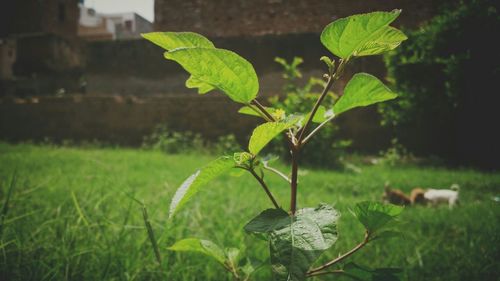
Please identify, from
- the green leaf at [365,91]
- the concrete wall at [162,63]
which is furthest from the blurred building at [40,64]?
the green leaf at [365,91]

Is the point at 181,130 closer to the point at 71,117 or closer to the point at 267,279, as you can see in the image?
the point at 71,117

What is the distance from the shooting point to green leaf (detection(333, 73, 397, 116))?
0.42m

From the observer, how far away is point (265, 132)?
40 centimetres

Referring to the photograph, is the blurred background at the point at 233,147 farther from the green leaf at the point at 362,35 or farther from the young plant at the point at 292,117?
the green leaf at the point at 362,35

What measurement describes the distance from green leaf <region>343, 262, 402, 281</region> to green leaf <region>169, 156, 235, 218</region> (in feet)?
0.83

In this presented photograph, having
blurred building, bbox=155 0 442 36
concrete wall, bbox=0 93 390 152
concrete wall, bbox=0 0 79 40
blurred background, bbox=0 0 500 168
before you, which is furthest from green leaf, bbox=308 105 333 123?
concrete wall, bbox=0 0 79 40

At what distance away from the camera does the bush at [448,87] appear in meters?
3.37

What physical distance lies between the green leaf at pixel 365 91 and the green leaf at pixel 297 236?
0.48 ft

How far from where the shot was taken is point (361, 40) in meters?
0.39

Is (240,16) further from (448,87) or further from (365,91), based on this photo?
(365,91)

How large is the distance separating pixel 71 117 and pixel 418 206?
23.2 feet

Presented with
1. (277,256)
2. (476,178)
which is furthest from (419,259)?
(476,178)

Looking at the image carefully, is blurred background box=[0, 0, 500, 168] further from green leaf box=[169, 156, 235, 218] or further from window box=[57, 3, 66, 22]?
window box=[57, 3, 66, 22]

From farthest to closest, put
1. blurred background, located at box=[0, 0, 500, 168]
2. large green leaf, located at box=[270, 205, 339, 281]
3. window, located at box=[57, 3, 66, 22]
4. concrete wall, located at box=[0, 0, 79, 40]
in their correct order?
window, located at box=[57, 3, 66, 22] < concrete wall, located at box=[0, 0, 79, 40] < blurred background, located at box=[0, 0, 500, 168] < large green leaf, located at box=[270, 205, 339, 281]
